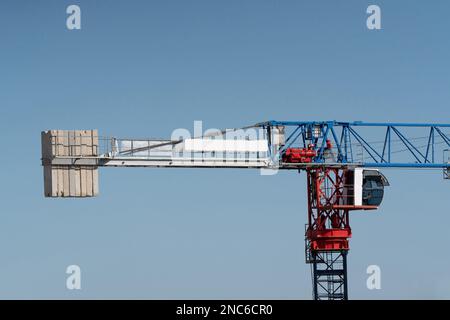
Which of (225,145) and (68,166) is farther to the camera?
(225,145)

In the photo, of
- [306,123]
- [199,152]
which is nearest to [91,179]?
[199,152]

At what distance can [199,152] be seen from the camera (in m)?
118

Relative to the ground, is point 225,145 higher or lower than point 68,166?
higher

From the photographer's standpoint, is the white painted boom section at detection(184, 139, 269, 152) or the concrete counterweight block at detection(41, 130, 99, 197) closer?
the concrete counterweight block at detection(41, 130, 99, 197)

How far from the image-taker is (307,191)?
12712 centimetres

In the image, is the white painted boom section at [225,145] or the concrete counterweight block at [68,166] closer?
the concrete counterweight block at [68,166]
